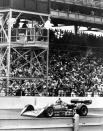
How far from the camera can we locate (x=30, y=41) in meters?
32.2

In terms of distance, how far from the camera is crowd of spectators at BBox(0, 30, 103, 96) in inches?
1243

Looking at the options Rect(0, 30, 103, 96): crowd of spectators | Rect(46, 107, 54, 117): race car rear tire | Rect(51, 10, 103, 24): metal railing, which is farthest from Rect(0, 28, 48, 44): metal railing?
Rect(46, 107, 54, 117): race car rear tire

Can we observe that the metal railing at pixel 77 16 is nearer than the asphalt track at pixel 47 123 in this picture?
No

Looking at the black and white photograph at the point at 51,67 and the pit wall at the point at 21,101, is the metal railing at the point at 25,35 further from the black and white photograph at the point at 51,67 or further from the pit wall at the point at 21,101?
the pit wall at the point at 21,101

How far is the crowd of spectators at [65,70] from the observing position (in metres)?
31.6

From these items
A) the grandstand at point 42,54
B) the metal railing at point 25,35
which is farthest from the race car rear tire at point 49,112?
the metal railing at point 25,35

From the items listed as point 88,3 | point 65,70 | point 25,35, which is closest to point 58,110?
point 25,35

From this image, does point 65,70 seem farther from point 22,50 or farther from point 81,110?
point 81,110

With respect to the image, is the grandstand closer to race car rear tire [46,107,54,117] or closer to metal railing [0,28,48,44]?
metal railing [0,28,48,44]

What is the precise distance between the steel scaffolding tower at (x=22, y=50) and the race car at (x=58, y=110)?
5.03 metres

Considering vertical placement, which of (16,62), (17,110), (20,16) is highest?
(20,16)

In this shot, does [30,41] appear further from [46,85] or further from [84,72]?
[84,72]

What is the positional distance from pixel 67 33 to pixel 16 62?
367 inches

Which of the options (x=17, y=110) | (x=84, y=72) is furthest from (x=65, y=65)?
(x=17, y=110)
